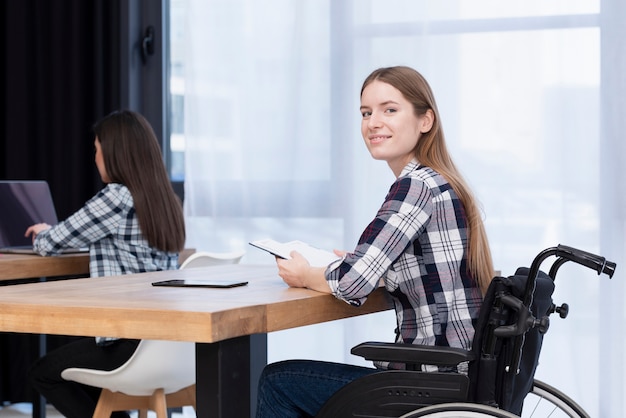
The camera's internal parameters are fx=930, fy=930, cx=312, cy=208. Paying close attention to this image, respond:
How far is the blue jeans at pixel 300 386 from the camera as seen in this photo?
1879mm

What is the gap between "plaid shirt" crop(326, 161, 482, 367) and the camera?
175 centimetres

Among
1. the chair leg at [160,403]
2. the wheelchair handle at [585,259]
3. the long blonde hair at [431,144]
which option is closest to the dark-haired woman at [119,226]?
the chair leg at [160,403]

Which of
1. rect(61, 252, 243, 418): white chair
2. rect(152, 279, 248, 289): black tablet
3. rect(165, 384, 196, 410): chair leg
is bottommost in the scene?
rect(165, 384, 196, 410): chair leg

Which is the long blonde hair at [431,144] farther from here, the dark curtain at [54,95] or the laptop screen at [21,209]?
the dark curtain at [54,95]

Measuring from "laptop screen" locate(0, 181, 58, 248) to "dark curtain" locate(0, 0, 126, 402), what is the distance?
70 cm

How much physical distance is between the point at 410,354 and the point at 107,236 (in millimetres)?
1393

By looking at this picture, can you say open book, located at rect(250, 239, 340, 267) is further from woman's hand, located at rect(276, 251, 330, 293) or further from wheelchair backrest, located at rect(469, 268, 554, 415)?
wheelchair backrest, located at rect(469, 268, 554, 415)

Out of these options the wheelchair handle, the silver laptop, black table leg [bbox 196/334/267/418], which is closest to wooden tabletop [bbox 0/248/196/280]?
the silver laptop

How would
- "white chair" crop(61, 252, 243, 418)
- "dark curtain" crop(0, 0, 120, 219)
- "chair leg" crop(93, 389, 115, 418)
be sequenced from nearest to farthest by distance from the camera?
1. "white chair" crop(61, 252, 243, 418)
2. "chair leg" crop(93, 389, 115, 418)
3. "dark curtain" crop(0, 0, 120, 219)

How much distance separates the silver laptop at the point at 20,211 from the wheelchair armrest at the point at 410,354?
157 centimetres

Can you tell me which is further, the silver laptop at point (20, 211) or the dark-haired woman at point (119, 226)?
the silver laptop at point (20, 211)

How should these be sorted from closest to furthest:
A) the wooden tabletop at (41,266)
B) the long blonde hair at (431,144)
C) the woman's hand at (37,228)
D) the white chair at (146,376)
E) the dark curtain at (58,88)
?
the long blonde hair at (431,144) → the white chair at (146,376) → the wooden tabletop at (41,266) → the woman's hand at (37,228) → the dark curtain at (58,88)

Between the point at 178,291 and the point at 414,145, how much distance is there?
60 cm

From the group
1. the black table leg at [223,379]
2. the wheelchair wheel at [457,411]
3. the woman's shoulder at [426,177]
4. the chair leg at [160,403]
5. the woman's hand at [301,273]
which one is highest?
the woman's shoulder at [426,177]
